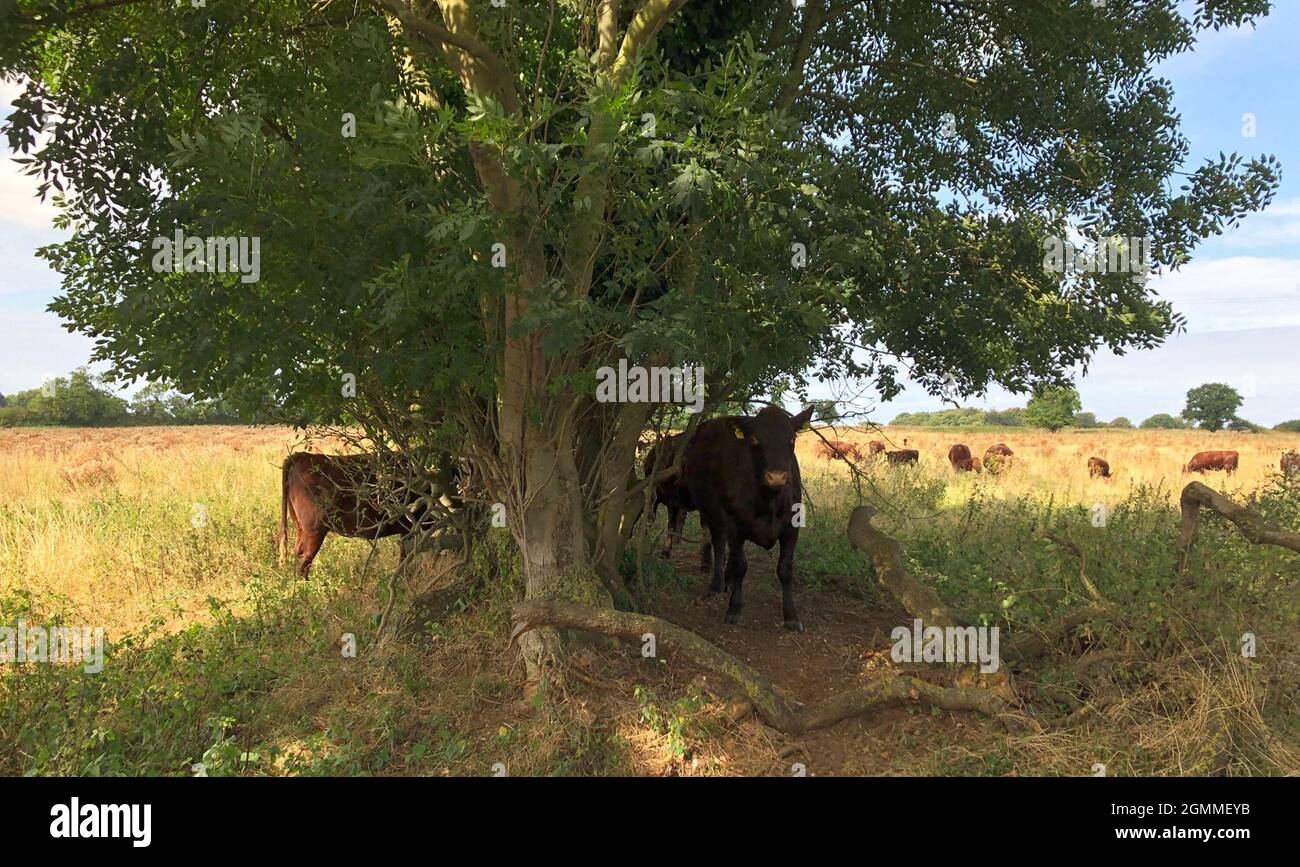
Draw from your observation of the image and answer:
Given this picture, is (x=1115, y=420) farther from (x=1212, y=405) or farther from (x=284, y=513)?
(x=284, y=513)

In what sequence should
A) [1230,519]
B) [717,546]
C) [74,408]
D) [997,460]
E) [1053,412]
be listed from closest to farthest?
[1230,519]
[717,546]
[997,460]
[74,408]
[1053,412]

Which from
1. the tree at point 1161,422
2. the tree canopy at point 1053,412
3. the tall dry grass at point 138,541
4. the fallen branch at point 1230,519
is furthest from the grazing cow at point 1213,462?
the tree at point 1161,422

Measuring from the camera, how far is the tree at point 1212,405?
222 ft

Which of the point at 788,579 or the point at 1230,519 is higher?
the point at 1230,519

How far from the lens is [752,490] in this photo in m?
8.30

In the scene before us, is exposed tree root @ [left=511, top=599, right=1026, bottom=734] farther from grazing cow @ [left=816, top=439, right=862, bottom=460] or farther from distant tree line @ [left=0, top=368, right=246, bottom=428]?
distant tree line @ [left=0, top=368, right=246, bottom=428]

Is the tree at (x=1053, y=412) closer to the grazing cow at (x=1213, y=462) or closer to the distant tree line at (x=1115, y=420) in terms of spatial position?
the distant tree line at (x=1115, y=420)

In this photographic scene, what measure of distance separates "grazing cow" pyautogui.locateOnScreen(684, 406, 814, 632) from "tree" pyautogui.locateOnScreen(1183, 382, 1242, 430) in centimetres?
7167

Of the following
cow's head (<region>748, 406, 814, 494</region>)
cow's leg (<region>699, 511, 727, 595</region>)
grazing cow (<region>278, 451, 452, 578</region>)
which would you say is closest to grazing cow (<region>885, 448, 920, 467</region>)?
cow's leg (<region>699, 511, 727, 595</region>)

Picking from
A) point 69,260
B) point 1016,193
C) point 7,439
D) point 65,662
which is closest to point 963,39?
point 1016,193

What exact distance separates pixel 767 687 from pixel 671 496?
4896 mm

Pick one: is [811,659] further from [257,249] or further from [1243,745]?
[257,249]

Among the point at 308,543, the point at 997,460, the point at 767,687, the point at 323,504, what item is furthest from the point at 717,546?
the point at 997,460

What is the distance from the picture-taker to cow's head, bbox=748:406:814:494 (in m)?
7.86
